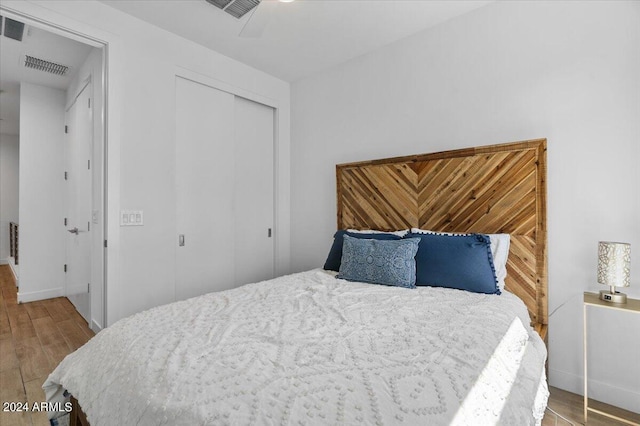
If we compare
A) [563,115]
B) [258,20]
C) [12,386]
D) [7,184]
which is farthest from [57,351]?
[7,184]

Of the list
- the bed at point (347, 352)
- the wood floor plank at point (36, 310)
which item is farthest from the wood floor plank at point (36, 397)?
the wood floor plank at point (36, 310)

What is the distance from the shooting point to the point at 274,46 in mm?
2963

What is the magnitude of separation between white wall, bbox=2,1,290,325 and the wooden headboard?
1.72 meters

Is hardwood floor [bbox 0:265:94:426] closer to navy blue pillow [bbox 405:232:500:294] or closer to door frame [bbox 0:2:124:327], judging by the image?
door frame [bbox 0:2:124:327]

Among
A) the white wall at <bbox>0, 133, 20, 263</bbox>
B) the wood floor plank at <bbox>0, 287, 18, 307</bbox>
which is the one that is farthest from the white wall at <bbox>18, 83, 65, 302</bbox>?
the white wall at <bbox>0, 133, 20, 263</bbox>

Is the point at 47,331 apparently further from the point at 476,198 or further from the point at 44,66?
the point at 476,198

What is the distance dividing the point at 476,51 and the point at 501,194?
1.12 m

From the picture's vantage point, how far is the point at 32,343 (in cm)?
271

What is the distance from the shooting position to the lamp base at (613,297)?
1.73 meters

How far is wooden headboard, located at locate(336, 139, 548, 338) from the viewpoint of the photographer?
211 centimetres

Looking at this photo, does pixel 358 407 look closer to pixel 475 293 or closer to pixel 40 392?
pixel 475 293

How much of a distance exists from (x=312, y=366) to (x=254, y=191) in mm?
2697

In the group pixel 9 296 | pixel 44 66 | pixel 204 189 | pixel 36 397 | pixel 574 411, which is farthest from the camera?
pixel 9 296

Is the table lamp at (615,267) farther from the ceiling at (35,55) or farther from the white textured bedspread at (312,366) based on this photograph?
the ceiling at (35,55)
